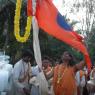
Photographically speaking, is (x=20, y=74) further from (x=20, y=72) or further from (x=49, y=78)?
(x=49, y=78)

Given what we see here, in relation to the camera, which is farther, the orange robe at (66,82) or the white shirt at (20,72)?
the white shirt at (20,72)

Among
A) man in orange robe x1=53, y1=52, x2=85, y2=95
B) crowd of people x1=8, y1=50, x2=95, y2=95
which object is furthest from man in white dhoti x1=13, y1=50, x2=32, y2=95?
man in orange robe x1=53, y1=52, x2=85, y2=95

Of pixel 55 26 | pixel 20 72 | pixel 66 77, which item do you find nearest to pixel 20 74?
pixel 20 72

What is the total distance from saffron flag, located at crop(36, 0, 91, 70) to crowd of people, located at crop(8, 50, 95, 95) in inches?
10.9

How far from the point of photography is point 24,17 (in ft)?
69.4

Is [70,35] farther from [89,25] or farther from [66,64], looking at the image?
[89,25]

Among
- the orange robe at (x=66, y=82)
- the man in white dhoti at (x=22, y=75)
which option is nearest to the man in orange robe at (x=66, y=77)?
the orange robe at (x=66, y=82)

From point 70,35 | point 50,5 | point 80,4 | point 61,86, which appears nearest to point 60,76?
point 61,86

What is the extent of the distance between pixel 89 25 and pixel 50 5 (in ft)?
82.5

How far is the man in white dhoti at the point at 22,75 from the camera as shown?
31.6 ft

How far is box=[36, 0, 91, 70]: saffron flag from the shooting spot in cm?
827

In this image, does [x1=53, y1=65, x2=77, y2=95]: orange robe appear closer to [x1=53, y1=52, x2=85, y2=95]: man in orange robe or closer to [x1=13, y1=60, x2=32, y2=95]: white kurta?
[x1=53, y1=52, x2=85, y2=95]: man in orange robe

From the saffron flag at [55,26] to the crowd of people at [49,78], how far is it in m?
0.28

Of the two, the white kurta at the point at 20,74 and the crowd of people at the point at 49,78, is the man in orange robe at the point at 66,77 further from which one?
the white kurta at the point at 20,74
